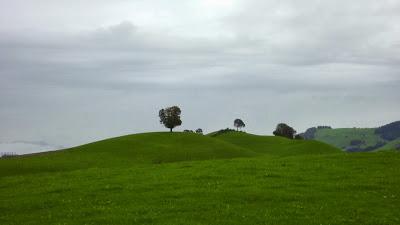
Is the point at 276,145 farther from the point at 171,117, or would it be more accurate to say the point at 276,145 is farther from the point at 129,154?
the point at 129,154

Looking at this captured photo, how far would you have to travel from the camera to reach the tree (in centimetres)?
14812

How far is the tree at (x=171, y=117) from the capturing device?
148125 millimetres

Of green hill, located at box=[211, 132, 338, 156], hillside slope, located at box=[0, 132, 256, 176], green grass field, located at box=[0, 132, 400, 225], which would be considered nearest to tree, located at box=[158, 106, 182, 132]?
green hill, located at box=[211, 132, 338, 156]

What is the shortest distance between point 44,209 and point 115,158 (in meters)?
47.4

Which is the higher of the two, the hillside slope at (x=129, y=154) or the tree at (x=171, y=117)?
the tree at (x=171, y=117)

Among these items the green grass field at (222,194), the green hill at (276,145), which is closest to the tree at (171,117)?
the green hill at (276,145)

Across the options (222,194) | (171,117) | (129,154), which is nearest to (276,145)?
(171,117)

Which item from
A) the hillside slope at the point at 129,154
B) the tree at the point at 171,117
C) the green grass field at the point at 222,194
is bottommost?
the green grass field at the point at 222,194

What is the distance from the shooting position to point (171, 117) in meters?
148

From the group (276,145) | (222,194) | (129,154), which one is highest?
(276,145)

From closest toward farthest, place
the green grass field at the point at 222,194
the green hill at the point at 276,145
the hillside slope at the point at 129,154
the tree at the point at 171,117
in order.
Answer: the green grass field at the point at 222,194 < the hillside slope at the point at 129,154 < the green hill at the point at 276,145 < the tree at the point at 171,117

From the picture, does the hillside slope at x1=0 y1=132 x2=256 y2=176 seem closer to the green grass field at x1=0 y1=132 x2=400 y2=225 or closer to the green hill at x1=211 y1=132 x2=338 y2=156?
the green hill at x1=211 y1=132 x2=338 y2=156

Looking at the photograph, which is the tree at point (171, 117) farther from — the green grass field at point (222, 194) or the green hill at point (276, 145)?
the green grass field at point (222, 194)

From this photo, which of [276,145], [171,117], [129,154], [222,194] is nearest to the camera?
[222,194]
